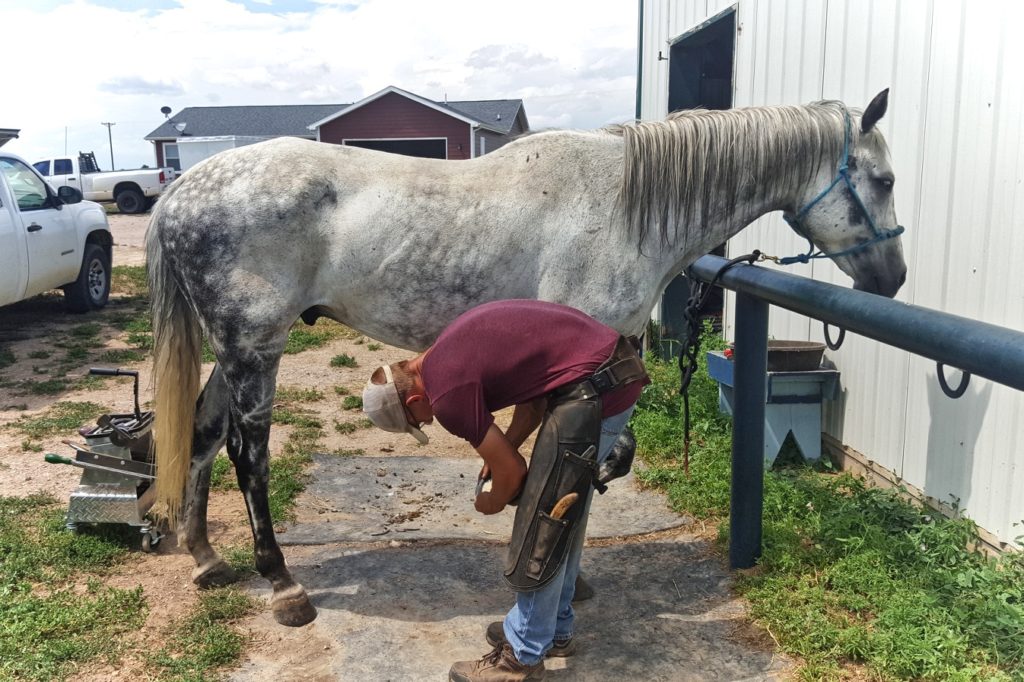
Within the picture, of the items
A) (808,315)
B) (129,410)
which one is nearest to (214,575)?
(808,315)

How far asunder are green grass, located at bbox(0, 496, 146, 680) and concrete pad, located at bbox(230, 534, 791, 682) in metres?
0.56

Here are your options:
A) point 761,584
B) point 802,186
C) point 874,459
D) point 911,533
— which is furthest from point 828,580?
point 802,186

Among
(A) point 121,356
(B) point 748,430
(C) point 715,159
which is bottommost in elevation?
(A) point 121,356

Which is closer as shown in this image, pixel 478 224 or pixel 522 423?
pixel 522 423

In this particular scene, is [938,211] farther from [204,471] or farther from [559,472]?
[204,471]

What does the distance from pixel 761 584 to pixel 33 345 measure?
7.74 metres

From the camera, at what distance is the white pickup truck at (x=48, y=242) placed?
8180 millimetres

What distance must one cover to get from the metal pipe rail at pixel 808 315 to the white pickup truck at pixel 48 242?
734 cm

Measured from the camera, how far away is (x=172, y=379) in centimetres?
353

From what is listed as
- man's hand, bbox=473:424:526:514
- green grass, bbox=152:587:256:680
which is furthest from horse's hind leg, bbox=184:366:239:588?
man's hand, bbox=473:424:526:514

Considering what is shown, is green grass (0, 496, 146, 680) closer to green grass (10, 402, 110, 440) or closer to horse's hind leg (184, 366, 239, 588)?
horse's hind leg (184, 366, 239, 588)

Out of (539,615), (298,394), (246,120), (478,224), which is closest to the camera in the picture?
(539,615)

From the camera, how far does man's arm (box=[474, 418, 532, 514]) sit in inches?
90.7

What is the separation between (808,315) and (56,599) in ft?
10.5
